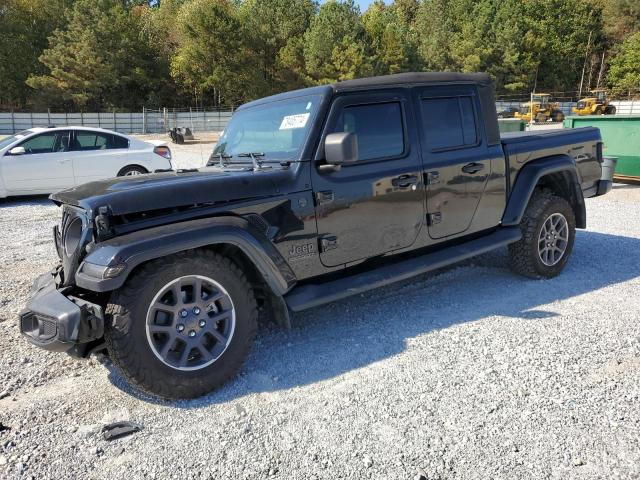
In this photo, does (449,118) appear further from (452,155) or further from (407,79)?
(407,79)

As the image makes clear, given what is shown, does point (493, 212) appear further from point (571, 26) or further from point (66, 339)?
point (571, 26)

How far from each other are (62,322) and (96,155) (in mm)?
8264

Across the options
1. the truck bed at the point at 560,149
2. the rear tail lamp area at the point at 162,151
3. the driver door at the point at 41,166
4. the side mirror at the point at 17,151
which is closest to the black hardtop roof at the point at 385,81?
the truck bed at the point at 560,149

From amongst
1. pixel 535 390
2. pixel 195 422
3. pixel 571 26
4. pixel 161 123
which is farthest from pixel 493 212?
pixel 571 26

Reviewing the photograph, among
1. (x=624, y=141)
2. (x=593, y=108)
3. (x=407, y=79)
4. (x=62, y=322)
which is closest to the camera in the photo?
(x=62, y=322)

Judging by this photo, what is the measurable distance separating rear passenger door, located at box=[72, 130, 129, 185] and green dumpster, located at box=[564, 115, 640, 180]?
34.0 feet

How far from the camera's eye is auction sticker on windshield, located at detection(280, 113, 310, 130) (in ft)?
11.9

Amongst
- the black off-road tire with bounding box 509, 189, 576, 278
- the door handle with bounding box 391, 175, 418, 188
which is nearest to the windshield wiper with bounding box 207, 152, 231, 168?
the door handle with bounding box 391, 175, 418, 188

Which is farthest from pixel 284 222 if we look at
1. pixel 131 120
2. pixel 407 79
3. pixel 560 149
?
pixel 131 120

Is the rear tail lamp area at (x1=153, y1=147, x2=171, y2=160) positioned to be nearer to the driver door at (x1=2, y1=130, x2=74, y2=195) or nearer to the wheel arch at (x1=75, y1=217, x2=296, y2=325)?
the driver door at (x1=2, y1=130, x2=74, y2=195)

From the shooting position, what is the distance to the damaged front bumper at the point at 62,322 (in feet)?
Answer: 8.89

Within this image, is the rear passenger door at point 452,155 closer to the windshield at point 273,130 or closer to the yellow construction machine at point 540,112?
the windshield at point 273,130

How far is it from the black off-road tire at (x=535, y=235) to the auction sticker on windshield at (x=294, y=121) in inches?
99.8

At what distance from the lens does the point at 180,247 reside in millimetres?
2896
